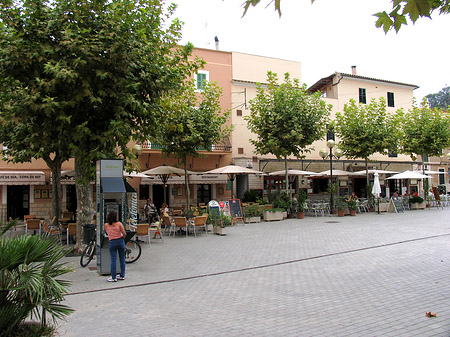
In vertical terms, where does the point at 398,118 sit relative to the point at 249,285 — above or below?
above

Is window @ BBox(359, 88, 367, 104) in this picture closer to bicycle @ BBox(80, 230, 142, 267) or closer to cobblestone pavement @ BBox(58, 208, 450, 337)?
cobblestone pavement @ BBox(58, 208, 450, 337)

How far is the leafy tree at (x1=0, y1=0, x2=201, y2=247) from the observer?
28.8 ft

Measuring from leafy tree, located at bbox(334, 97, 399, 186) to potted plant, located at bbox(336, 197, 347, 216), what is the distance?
3.59 metres

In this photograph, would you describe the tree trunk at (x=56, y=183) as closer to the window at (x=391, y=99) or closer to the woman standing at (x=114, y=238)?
the woman standing at (x=114, y=238)

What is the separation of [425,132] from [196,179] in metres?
16.9

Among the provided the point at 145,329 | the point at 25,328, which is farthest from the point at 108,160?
the point at 25,328

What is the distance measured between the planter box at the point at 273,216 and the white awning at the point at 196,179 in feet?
14.8

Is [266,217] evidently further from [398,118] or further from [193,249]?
[398,118]

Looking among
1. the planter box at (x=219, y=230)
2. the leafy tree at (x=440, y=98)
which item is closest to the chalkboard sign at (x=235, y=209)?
the planter box at (x=219, y=230)

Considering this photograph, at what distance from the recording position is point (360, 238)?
12.2 metres

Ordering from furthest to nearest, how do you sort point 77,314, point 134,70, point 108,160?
1. point 134,70
2. point 108,160
3. point 77,314

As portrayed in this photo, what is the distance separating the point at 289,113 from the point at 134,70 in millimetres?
11377

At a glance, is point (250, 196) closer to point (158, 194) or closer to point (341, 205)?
point (341, 205)

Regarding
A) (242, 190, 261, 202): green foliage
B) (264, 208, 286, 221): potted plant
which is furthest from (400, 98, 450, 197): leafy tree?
(264, 208, 286, 221): potted plant
